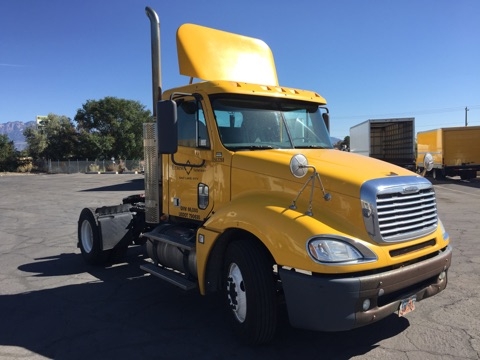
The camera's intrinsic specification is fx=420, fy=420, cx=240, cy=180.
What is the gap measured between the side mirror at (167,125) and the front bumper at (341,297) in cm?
186

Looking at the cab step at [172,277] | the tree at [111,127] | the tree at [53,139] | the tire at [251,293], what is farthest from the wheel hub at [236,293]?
the tree at [53,139]

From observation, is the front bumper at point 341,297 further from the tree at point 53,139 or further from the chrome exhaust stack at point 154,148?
the tree at point 53,139

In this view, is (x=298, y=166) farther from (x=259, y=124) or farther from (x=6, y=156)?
(x=6, y=156)

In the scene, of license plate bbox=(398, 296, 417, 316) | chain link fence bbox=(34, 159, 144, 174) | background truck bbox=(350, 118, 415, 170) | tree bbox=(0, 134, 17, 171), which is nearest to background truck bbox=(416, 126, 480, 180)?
background truck bbox=(350, 118, 415, 170)

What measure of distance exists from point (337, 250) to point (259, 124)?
191 centimetres

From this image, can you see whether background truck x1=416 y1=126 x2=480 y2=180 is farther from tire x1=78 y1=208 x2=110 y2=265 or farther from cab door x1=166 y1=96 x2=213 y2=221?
cab door x1=166 y1=96 x2=213 y2=221

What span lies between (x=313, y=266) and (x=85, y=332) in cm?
265

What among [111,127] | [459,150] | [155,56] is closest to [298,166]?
[155,56]

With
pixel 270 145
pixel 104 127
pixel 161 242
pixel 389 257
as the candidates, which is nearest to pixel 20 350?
pixel 161 242

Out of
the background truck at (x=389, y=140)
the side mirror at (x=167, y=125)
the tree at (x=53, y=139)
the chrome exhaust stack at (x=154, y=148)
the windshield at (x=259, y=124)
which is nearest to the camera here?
the side mirror at (x=167, y=125)

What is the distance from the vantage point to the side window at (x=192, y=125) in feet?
15.8

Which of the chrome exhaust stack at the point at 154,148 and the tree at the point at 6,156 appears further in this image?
the tree at the point at 6,156

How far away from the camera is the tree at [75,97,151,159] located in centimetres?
5981

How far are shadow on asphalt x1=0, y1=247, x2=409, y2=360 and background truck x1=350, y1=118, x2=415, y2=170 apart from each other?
18.3 metres
